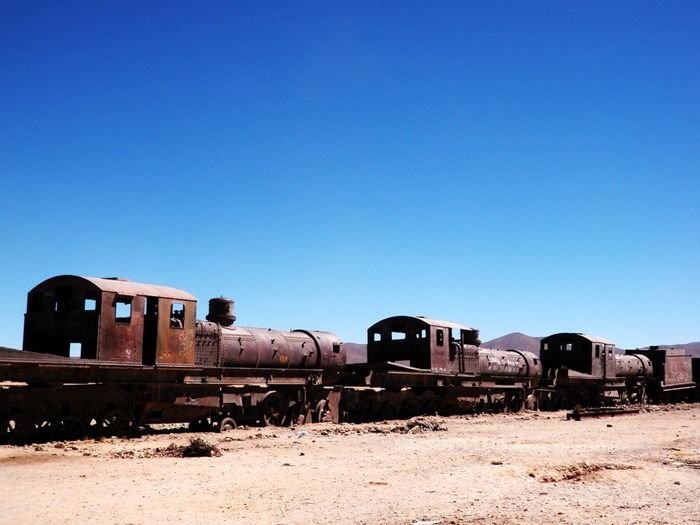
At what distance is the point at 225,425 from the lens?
19359mm

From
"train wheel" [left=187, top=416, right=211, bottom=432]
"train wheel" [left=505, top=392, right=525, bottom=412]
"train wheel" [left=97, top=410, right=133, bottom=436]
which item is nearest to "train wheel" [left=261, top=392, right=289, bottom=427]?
"train wheel" [left=187, top=416, right=211, bottom=432]

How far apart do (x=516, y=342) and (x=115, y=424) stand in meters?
121

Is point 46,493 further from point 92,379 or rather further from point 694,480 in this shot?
point 694,480

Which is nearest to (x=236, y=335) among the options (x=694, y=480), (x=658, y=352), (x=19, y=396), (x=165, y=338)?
(x=165, y=338)

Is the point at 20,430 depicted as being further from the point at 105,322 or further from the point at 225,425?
the point at 225,425

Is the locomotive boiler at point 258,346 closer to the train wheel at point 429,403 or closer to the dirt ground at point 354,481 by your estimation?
the dirt ground at point 354,481

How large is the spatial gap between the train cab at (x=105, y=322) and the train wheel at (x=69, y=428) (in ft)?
4.50

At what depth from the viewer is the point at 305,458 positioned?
1379 cm

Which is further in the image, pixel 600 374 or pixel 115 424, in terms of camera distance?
pixel 600 374

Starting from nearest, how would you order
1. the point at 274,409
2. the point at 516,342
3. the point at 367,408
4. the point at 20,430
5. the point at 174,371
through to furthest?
the point at 20,430
the point at 174,371
the point at 274,409
the point at 367,408
the point at 516,342

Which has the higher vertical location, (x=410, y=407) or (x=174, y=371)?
(x=174, y=371)

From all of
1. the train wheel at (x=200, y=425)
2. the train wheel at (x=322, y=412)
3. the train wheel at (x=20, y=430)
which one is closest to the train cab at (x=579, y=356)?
the train wheel at (x=322, y=412)

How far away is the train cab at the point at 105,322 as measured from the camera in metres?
16.1

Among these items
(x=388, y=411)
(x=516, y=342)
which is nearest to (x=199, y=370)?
(x=388, y=411)
